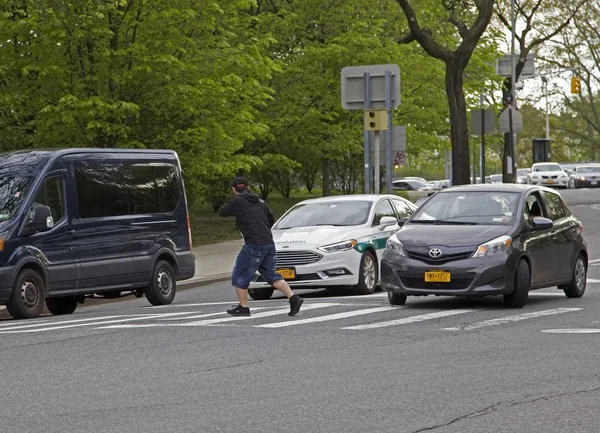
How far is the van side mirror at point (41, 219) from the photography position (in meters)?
17.1

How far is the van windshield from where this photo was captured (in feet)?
56.3

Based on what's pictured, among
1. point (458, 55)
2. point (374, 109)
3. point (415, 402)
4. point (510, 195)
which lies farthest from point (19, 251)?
point (458, 55)

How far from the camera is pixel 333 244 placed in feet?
62.7

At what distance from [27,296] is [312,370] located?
7379 millimetres

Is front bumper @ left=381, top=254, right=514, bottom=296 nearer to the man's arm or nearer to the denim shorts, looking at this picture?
the denim shorts

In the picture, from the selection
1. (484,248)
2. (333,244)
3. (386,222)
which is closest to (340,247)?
(333,244)

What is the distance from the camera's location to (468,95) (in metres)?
55.3

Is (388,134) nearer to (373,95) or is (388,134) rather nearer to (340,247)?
(373,95)

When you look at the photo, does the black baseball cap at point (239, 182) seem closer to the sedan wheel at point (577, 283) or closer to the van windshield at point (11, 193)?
the van windshield at point (11, 193)

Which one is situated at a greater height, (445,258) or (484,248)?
(484,248)

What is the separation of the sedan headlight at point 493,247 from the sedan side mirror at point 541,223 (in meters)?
0.83

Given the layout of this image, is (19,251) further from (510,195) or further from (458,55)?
(458,55)

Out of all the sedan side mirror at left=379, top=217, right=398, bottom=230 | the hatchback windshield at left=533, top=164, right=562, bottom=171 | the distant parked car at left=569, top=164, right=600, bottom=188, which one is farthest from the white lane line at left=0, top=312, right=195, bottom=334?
the distant parked car at left=569, top=164, right=600, bottom=188

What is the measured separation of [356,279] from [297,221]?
1804 millimetres
